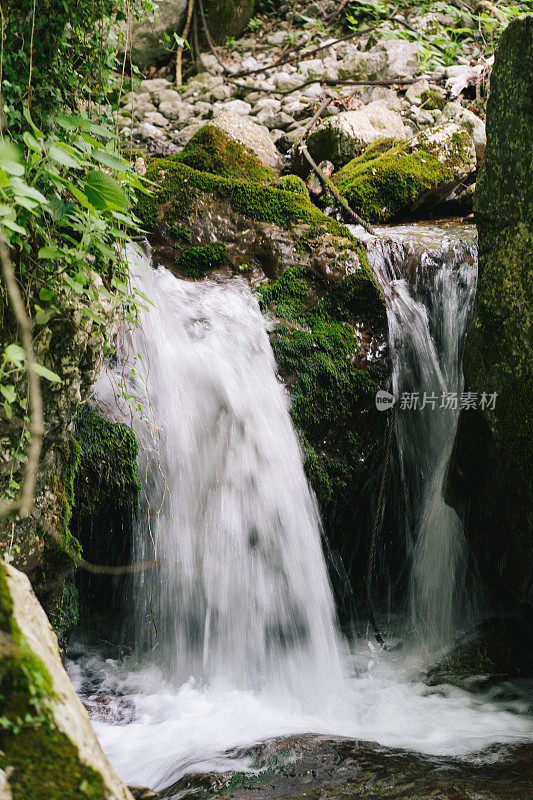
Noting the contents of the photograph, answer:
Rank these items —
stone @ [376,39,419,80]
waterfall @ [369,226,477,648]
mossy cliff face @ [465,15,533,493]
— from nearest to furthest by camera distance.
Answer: mossy cliff face @ [465,15,533,493], waterfall @ [369,226,477,648], stone @ [376,39,419,80]

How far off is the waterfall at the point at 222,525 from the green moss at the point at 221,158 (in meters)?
1.81

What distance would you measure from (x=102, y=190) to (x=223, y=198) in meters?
2.59

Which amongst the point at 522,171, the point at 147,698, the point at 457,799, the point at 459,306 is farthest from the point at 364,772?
the point at 459,306

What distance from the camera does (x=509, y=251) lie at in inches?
123

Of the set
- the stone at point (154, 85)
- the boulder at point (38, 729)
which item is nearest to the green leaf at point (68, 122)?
the boulder at point (38, 729)

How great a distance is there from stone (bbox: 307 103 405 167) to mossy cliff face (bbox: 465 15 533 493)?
11.4 feet

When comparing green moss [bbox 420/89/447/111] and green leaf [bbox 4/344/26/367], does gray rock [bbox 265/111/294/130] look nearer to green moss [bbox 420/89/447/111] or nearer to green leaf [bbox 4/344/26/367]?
green moss [bbox 420/89/447/111]

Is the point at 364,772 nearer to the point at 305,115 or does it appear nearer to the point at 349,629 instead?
the point at 349,629

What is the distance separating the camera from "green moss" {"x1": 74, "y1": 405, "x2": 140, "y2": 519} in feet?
10.6

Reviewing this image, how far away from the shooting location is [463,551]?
4.04 metres

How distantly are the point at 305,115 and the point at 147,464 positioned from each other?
6323 millimetres

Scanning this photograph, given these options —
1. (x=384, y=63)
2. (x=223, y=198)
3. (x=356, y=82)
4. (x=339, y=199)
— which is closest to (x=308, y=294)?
(x=223, y=198)

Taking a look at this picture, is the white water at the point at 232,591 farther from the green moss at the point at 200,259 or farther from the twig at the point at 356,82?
the twig at the point at 356,82

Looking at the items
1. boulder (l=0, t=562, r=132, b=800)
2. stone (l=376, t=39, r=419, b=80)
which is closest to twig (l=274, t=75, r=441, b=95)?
stone (l=376, t=39, r=419, b=80)
